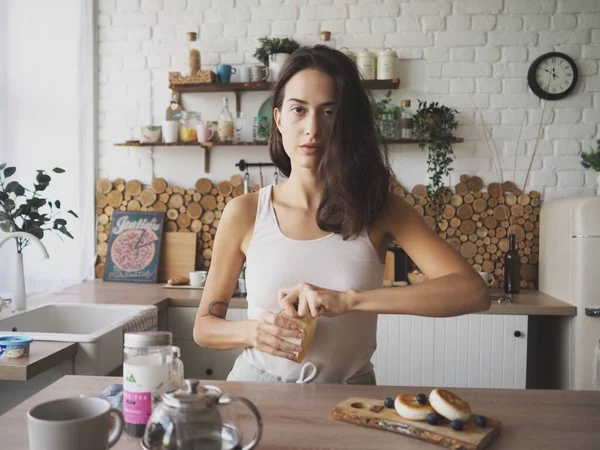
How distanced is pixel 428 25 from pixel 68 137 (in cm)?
209

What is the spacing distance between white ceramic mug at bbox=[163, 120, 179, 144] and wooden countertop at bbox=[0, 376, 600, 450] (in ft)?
7.17

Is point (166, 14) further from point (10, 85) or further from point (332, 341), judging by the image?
point (332, 341)

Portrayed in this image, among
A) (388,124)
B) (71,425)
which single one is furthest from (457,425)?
(388,124)

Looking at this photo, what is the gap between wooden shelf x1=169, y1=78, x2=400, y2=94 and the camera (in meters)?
3.22

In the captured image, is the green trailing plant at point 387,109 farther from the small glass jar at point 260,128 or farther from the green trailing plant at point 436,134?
the small glass jar at point 260,128

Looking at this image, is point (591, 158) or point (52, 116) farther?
point (52, 116)

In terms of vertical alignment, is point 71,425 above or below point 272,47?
below

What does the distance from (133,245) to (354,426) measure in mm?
2628

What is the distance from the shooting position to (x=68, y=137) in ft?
10.6

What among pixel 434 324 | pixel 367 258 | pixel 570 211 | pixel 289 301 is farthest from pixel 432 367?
pixel 289 301

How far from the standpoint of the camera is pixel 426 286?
134cm

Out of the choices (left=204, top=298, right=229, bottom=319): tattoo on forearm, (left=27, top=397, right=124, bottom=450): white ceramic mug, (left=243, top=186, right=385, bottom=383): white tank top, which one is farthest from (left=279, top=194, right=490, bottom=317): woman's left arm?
(left=27, top=397, right=124, bottom=450): white ceramic mug

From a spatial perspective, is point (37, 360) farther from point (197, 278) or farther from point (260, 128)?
point (260, 128)

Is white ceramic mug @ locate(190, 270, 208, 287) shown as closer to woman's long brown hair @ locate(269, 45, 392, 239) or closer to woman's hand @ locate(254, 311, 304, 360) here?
woman's long brown hair @ locate(269, 45, 392, 239)
